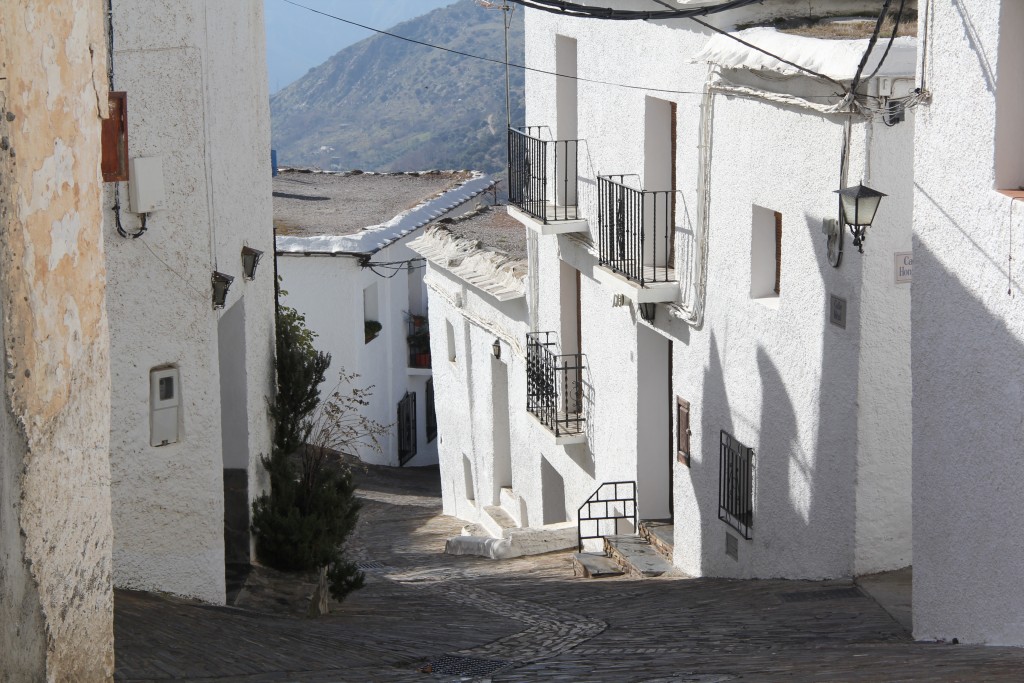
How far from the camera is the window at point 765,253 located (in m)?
11.4

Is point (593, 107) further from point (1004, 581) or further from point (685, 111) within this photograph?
point (1004, 581)

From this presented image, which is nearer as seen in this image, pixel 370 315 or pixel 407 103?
pixel 370 315

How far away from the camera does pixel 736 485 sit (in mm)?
12117

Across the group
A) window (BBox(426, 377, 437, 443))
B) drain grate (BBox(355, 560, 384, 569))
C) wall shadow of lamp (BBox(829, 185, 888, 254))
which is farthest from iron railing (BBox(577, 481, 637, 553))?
window (BBox(426, 377, 437, 443))

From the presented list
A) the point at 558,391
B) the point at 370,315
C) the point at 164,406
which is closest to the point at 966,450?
the point at 164,406

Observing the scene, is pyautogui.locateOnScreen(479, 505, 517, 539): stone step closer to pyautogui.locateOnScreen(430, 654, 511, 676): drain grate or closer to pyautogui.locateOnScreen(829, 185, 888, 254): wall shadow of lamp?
pyautogui.locateOnScreen(430, 654, 511, 676): drain grate

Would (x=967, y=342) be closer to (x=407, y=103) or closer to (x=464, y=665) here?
(x=464, y=665)

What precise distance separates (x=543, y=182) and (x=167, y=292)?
21.4 ft

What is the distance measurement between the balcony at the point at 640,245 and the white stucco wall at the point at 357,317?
11.4 meters

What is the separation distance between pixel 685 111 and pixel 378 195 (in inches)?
720

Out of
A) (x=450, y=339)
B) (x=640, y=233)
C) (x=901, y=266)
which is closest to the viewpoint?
(x=901, y=266)

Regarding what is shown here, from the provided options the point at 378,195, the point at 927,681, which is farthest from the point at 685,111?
the point at 378,195

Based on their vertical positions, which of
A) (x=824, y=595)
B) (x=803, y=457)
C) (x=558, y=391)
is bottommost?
(x=824, y=595)

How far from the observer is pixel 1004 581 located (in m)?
7.29
